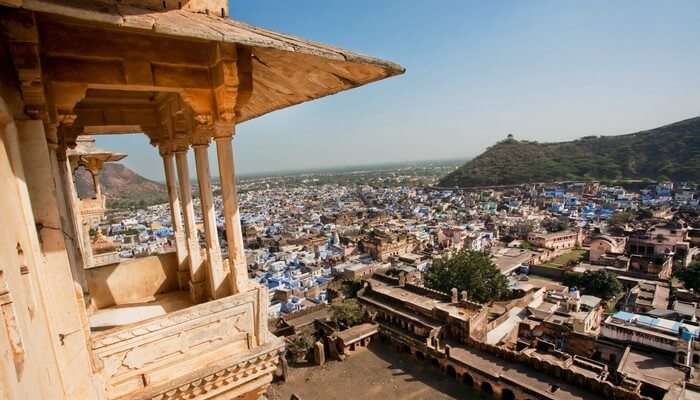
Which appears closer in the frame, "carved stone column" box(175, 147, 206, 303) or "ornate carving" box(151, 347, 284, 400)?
"ornate carving" box(151, 347, 284, 400)

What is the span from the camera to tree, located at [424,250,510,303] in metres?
23.3

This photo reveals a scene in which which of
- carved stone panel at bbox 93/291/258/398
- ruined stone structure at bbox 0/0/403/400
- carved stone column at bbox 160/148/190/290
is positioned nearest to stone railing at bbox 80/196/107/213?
carved stone column at bbox 160/148/190/290

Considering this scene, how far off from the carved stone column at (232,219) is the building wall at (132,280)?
1935 millimetres

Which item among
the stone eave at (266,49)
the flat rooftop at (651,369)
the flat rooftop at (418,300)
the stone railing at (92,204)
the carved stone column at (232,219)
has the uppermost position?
the stone eave at (266,49)

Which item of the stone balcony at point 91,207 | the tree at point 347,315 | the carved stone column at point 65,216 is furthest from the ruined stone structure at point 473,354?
the carved stone column at point 65,216

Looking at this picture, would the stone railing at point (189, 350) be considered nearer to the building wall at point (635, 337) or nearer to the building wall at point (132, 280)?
the building wall at point (132, 280)

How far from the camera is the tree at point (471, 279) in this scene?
2333cm

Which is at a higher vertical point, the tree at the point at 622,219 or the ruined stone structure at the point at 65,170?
the ruined stone structure at the point at 65,170

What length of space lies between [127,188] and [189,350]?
5326 inches

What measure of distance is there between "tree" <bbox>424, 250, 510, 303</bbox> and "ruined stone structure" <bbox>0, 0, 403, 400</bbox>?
70.9 ft

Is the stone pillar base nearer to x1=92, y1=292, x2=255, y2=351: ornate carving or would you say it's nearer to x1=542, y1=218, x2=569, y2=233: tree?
x1=92, y1=292, x2=255, y2=351: ornate carving

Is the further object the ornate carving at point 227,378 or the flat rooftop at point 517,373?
the flat rooftop at point 517,373

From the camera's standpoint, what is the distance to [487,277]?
79.2 ft

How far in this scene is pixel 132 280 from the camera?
4.62 m
